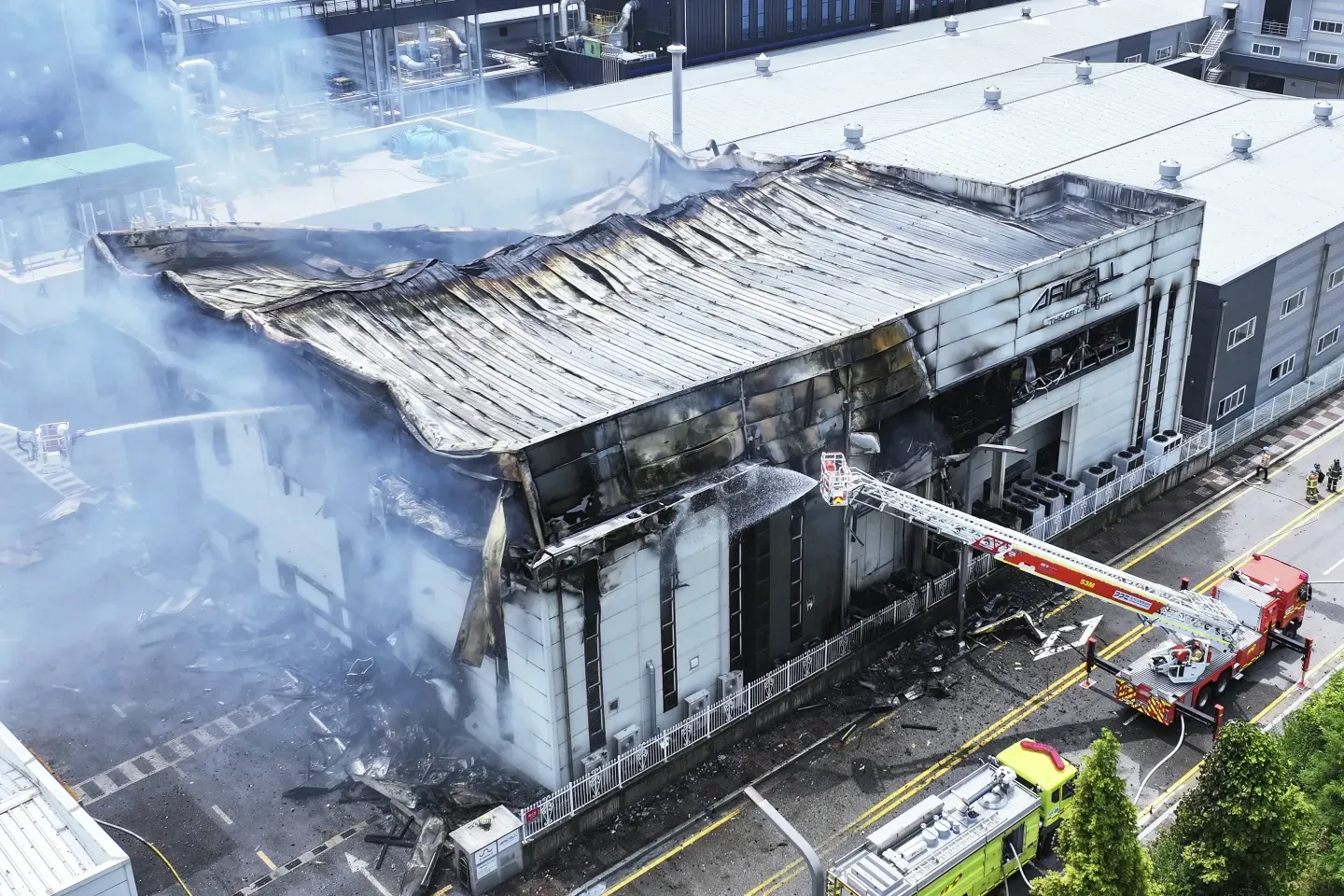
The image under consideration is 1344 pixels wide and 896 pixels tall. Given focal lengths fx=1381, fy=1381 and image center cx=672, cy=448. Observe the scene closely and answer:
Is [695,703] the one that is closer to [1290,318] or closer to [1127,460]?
[1127,460]

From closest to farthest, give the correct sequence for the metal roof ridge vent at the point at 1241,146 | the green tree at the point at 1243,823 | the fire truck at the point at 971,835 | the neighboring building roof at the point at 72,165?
the green tree at the point at 1243,823 → the fire truck at the point at 971,835 → the neighboring building roof at the point at 72,165 → the metal roof ridge vent at the point at 1241,146

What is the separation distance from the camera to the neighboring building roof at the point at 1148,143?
45500 millimetres

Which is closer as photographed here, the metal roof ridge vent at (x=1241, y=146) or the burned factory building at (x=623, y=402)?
the burned factory building at (x=623, y=402)

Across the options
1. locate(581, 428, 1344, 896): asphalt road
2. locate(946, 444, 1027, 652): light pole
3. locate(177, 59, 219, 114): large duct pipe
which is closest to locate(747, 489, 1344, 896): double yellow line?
locate(581, 428, 1344, 896): asphalt road

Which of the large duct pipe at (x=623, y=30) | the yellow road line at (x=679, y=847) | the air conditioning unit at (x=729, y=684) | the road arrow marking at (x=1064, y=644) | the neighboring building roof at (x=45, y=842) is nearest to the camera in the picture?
the neighboring building roof at (x=45, y=842)

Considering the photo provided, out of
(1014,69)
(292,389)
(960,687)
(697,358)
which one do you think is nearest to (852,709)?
(960,687)

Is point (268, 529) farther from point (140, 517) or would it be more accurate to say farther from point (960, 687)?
point (960, 687)

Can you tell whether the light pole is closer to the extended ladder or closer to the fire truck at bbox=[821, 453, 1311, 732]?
the extended ladder

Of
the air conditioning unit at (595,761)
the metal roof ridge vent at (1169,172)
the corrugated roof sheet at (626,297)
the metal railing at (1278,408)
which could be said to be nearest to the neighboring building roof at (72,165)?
the corrugated roof sheet at (626,297)

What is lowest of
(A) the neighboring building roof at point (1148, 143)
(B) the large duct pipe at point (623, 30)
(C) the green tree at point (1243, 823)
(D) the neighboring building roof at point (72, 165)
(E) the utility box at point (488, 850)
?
(E) the utility box at point (488, 850)

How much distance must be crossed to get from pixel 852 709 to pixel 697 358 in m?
8.63

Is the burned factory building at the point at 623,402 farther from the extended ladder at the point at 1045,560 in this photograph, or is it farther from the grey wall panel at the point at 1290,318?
the grey wall panel at the point at 1290,318

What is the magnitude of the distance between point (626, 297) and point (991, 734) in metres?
13.7

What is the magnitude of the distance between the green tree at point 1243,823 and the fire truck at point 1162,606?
5749mm
